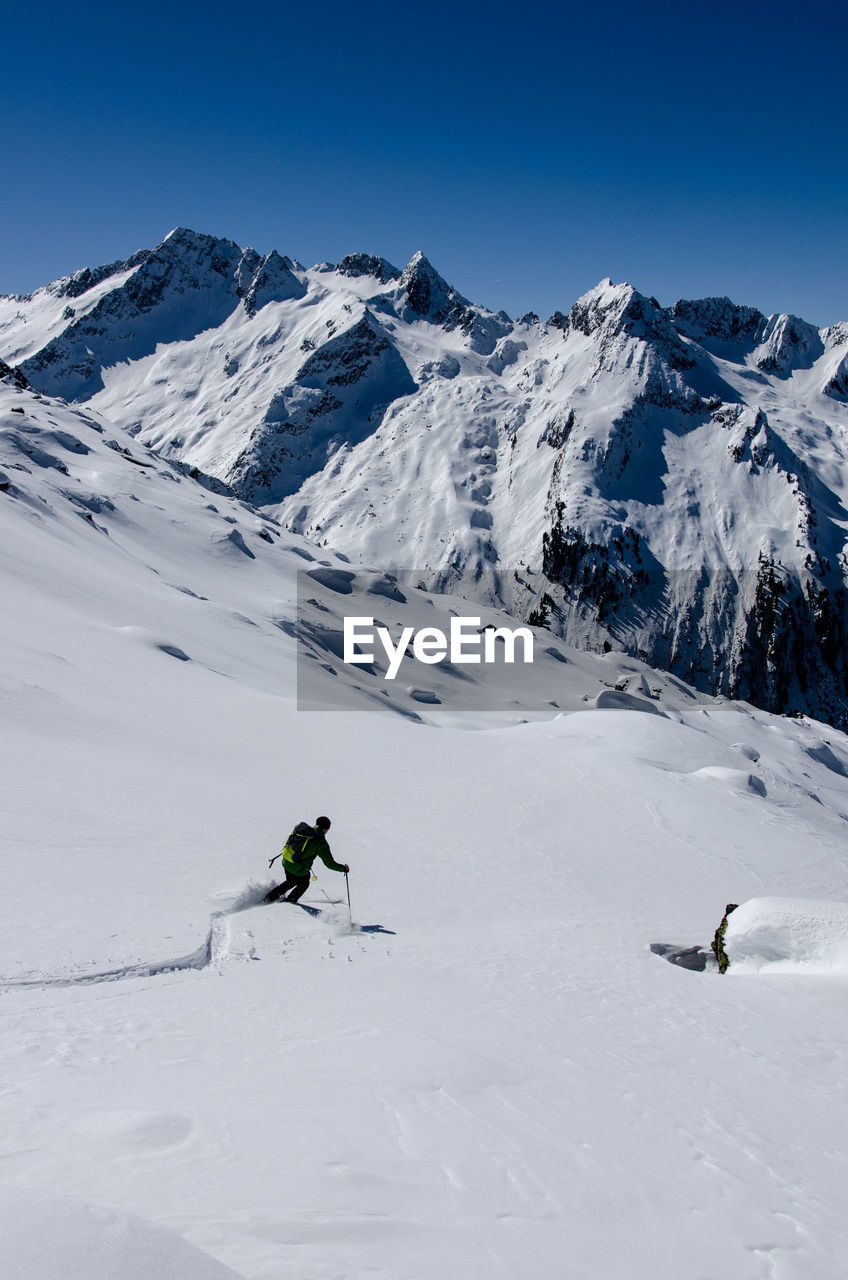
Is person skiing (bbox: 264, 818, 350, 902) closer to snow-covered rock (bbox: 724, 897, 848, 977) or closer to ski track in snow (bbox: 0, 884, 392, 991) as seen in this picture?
ski track in snow (bbox: 0, 884, 392, 991)

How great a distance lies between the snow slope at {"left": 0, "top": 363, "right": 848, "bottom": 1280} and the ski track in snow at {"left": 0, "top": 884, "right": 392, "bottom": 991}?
39mm

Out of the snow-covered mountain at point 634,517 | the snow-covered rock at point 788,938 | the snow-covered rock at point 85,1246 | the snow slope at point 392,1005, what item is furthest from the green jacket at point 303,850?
the snow-covered mountain at point 634,517

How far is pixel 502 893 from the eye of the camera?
47.1ft

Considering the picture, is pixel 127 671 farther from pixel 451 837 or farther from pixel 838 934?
pixel 838 934

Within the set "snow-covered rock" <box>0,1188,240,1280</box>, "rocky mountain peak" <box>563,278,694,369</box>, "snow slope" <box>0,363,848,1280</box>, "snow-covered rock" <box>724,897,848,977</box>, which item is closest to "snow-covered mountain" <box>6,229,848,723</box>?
"rocky mountain peak" <box>563,278,694,369</box>

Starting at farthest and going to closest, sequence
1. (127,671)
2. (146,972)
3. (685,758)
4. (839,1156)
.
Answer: (685,758)
(127,671)
(146,972)
(839,1156)

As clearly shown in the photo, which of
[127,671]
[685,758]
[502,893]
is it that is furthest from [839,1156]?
[685,758]

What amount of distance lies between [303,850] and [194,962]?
344 cm

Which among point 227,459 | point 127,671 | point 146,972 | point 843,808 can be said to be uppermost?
point 227,459

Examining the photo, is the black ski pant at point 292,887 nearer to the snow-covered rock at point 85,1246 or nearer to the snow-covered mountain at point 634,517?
the snow-covered rock at point 85,1246

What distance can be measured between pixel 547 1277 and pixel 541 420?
18732 centimetres

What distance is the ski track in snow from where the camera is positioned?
23.8ft

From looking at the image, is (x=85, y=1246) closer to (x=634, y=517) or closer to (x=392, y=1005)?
(x=392, y=1005)

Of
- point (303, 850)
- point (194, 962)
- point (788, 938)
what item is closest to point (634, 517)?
point (788, 938)
